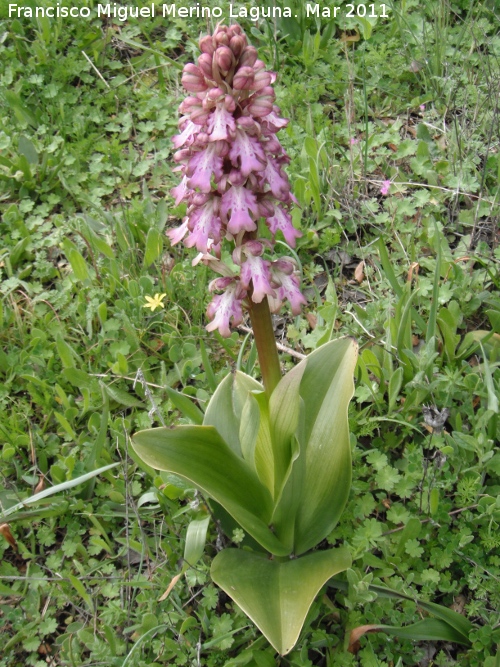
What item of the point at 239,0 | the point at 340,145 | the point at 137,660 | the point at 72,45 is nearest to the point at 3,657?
the point at 137,660

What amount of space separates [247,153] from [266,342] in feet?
1.69

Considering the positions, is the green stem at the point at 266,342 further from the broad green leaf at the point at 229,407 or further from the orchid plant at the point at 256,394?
the broad green leaf at the point at 229,407

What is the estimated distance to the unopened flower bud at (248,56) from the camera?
58.1 inches

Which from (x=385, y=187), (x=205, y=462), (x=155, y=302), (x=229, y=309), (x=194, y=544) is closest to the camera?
(x=229, y=309)

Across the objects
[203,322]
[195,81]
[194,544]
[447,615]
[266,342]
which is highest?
[195,81]

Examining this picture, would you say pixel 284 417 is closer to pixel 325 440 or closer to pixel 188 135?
pixel 325 440

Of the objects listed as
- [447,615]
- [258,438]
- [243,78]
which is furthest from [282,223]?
[447,615]

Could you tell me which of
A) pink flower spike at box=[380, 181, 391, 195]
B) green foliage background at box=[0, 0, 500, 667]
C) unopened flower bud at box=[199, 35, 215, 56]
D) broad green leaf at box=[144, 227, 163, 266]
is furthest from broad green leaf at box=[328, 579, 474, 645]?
pink flower spike at box=[380, 181, 391, 195]

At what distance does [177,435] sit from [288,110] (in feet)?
8.24

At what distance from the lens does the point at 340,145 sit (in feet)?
11.9

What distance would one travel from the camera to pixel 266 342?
5.72 feet

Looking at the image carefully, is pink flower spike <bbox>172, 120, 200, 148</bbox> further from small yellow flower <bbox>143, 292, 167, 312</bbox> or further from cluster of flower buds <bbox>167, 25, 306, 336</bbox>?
small yellow flower <bbox>143, 292, 167, 312</bbox>

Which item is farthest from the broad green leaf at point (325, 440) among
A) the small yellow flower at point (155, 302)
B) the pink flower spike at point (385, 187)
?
the pink flower spike at point (385, 187)

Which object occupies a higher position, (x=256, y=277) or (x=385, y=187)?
(x=256, y=277)
